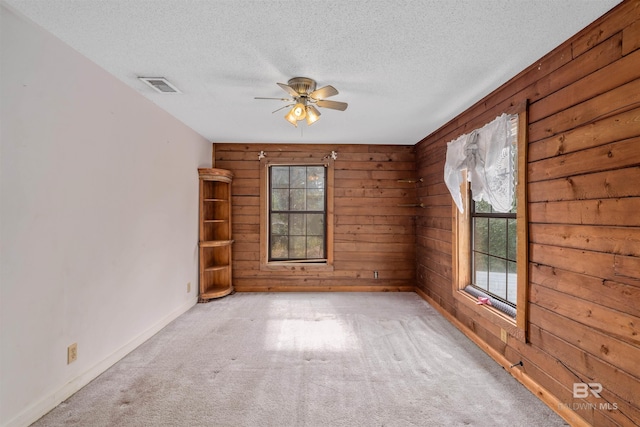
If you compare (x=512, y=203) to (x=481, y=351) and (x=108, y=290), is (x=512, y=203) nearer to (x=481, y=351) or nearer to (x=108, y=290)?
(x=481, y=351)

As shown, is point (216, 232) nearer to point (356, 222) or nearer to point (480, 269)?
Result: point (356, 222)

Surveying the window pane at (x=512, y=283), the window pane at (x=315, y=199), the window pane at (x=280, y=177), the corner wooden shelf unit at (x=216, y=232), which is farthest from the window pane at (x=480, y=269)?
the corner wooden shelf unit at (x=216, y=232)

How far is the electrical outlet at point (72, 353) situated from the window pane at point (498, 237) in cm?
351

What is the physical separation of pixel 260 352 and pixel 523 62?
3.14 m

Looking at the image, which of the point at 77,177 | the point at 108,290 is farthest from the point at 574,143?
the point at 108,290

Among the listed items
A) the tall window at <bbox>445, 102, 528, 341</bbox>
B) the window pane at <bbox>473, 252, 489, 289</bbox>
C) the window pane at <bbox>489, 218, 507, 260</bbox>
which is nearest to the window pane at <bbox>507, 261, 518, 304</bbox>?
the tall window at <bbox>445, 102, 528, 341</bbox>

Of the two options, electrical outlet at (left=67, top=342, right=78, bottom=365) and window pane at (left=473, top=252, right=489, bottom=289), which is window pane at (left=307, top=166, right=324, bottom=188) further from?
electrical outlet at (left=67, top=342, right=78, bottom=365)

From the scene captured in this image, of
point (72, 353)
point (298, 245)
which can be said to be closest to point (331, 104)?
point (72, 353)

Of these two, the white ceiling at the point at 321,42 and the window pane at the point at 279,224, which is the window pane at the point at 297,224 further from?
the white ceiling at the point at 321,42

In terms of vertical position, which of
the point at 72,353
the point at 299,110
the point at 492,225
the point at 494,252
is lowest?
the point at 72,353

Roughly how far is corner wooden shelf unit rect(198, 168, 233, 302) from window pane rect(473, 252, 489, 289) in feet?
10.7

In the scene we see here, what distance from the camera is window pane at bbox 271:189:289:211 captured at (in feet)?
15.8

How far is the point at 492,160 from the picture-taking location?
2496 mm

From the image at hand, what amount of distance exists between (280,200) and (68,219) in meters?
3.01
